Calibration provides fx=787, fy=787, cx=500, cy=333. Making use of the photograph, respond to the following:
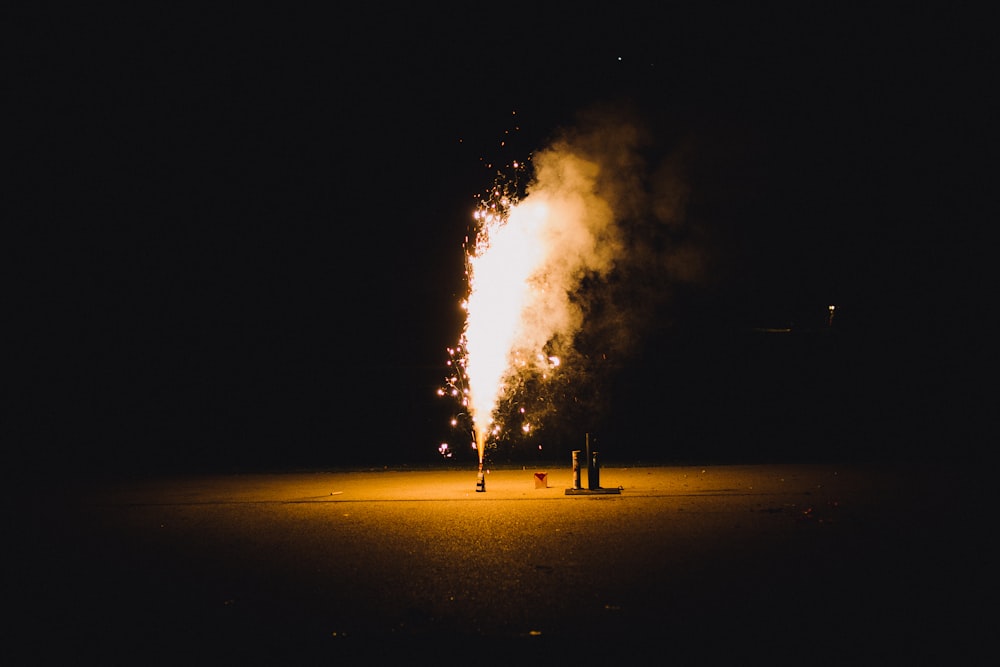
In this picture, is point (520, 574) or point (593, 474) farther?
point (593, 474)

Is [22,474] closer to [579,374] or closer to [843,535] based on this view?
[579,374]

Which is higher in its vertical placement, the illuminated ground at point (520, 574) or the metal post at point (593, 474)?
the metal post at point (593, 474)

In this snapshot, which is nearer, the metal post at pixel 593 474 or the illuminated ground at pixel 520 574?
the illuminated ground at pixel 520 574

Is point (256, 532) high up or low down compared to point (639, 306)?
down

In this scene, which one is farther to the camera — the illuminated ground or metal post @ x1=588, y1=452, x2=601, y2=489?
metal post @ x1=588, y1=452, x2=601, y2=489

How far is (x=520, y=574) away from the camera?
7.00m

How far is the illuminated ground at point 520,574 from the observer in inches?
205

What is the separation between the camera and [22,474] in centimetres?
1966

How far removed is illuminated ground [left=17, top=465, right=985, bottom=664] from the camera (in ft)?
17.1

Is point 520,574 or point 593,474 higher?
point 593,474

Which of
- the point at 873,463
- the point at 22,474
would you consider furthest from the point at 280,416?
the point at 873,463

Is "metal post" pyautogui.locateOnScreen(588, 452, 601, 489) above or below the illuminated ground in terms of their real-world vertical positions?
above

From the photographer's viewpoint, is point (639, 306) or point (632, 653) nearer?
point (632, 653)

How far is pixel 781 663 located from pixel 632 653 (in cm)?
86
